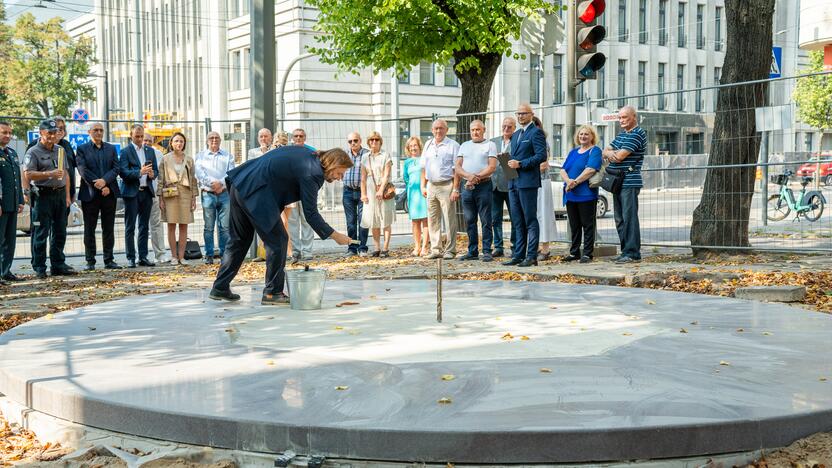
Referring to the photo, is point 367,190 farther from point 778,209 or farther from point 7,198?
point 778,209

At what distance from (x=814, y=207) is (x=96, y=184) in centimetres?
1373

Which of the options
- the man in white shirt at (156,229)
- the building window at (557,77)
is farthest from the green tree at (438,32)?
the building window at (557,77)

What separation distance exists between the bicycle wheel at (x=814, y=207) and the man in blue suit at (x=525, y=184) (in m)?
7.77

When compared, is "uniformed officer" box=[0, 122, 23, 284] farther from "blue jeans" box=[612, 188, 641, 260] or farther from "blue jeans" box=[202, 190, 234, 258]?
"blue jeans" box=[612, 188, 641, 260]

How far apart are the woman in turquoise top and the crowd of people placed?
2cm

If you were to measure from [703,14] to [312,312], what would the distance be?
58811 millimetres

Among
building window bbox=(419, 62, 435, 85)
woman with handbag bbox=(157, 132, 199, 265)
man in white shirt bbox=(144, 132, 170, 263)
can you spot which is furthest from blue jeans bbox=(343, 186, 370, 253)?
building window bbox=(419, 62, 435, 85)

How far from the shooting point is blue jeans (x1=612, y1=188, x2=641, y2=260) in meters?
12.2

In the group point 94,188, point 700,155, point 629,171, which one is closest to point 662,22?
point 700,155

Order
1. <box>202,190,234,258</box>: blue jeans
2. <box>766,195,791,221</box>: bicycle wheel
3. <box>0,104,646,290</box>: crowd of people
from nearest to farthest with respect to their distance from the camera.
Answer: <box>0,104,646,290</box>: crowd of people
<box>202,190,234,258</box>: blue jeans
<box>766,195,791,221</box>: bicycle wheel

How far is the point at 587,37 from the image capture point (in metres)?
12.2

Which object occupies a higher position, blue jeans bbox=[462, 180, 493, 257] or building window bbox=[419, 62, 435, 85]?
building window bbox=[419, 62, 435, 85]

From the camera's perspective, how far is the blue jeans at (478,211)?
1362cm

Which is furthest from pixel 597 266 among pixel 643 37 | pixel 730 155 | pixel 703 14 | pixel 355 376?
pixel 703 14
